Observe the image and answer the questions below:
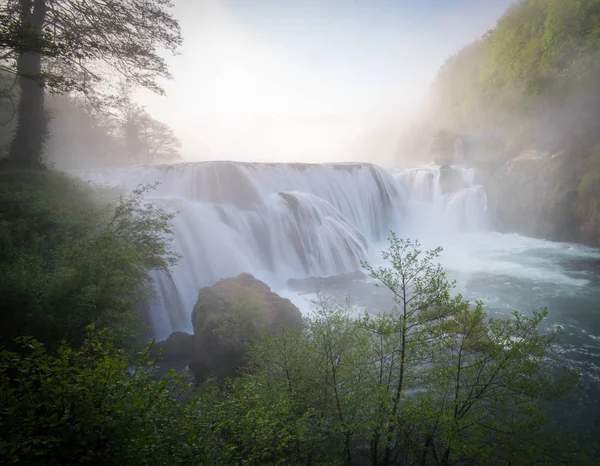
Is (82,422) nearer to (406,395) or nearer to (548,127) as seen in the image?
(406,395)

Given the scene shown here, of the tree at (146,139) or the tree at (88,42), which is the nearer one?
the tree at (88,42)

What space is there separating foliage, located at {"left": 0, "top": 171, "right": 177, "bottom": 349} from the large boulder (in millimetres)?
2288

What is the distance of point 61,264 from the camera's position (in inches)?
259

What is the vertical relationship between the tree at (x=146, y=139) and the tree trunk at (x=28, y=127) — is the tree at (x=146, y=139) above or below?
above

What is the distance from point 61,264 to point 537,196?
33763mm

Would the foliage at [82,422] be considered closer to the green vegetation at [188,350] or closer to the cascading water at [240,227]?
the green vegetation at [188,350]

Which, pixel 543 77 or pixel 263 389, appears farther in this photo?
pixel 543 77

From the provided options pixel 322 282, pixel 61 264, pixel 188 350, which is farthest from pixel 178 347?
pixel 322 282

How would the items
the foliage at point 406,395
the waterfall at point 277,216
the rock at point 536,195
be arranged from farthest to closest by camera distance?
the rock at point 536,195, the waterfall at point 277,216, the foliage at point 406,395

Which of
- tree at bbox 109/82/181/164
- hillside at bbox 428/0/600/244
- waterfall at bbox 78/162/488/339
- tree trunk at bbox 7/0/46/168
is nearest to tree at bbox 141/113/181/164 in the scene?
tree at bbox 109/82/181/164

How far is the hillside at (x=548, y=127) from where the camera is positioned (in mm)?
23797

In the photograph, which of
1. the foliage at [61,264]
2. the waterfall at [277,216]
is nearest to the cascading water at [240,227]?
the waterfall at [277,216]

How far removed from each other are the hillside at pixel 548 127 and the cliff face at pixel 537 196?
65 mm

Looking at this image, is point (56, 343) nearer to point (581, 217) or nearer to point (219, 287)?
point (219, 287)
